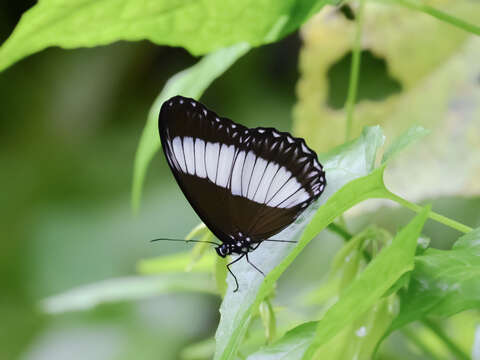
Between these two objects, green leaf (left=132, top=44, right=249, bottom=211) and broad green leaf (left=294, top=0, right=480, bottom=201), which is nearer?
green leaf (left=132, top=44, right=249, bottom=211)

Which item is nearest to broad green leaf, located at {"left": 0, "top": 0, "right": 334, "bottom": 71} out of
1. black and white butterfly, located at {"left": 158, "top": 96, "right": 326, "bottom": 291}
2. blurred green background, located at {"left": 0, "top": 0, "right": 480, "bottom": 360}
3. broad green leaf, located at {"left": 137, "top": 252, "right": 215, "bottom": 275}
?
black and white butterfly, located at {"left": 158, "top": 96, "right": 326, "bottom": 291}

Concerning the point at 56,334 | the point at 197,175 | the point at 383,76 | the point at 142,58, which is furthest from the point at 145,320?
the point at 197,175

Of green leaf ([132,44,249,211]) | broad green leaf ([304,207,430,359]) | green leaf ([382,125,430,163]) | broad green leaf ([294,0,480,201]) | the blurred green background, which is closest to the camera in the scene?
broad green leaf ([304,207,430,359])

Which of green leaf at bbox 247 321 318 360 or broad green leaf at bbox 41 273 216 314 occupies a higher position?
green leaf at bbox 247 321 318 360

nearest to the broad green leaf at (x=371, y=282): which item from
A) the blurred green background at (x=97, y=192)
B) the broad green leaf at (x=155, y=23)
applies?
the broad green leaf at (x=155, y=23)

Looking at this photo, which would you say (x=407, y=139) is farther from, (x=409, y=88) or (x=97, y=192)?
(x=97, y=192)

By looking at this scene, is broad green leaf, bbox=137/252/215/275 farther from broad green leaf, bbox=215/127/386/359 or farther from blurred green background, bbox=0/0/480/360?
blurred green background, bbox=0/0/480/360

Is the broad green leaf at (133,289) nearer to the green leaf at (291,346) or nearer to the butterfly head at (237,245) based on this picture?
the butterfly head at (237,245)
